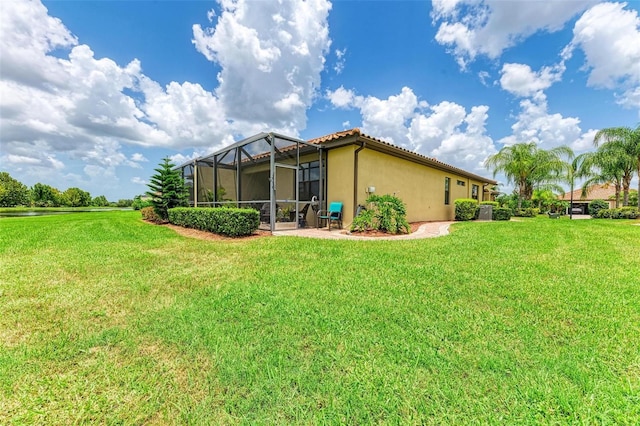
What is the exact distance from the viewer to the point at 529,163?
71.0 ft

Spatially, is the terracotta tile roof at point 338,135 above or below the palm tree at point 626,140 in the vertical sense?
below

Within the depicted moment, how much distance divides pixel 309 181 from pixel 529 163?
21.0m

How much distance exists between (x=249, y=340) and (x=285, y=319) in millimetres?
478

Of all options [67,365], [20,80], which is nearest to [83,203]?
[20,80]

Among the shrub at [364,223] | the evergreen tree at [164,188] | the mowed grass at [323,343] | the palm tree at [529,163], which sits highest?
the palm tree at [529,163]

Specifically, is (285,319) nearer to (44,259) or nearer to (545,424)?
(545,424)

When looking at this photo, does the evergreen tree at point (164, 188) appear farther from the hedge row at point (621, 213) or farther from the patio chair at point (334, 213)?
Answer: the hedge row at point (621, 213)

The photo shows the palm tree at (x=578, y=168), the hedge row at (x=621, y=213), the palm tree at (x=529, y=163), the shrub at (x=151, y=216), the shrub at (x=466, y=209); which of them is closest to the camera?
the shrub at (x=151, y=216)

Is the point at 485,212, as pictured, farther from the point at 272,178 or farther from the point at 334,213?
the point at 272,178

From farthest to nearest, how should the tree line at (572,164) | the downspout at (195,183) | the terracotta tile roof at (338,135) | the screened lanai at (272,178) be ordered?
the tree line at (572,164) → the downspout at (195,183) → the screened lanai at (272,178) → the terracotta tile roof at (338,135)

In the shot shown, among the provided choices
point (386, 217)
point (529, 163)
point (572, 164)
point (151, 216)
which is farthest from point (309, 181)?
point (572, 164)

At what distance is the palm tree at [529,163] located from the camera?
2167cm

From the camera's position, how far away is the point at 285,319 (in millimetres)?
2863

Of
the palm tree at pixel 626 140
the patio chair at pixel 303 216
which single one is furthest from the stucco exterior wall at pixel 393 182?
the palm tree at pixel 626 140
